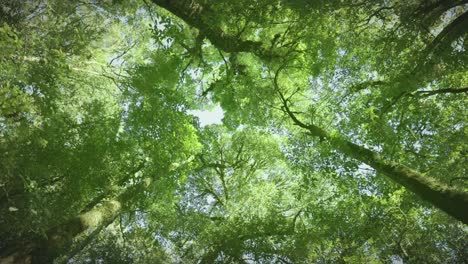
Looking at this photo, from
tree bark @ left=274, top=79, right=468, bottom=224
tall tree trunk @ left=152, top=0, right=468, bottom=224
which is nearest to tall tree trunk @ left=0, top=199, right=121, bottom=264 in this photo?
tall tree trunk @ left=152, top=0, right=468, bottom=224

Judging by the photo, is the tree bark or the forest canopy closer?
the tree bark

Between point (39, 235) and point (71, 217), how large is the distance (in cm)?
112

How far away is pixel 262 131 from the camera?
402 inches

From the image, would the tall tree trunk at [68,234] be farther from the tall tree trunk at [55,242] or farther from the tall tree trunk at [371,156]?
the tall tree trunk at [371,156]

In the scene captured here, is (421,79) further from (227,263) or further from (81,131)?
(81,131)

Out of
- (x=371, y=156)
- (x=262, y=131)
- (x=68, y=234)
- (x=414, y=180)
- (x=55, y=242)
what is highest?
(x=262, y=131)

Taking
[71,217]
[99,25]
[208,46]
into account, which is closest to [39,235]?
[71,217]

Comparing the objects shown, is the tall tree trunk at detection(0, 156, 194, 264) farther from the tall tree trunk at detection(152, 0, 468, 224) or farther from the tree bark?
the tree bark

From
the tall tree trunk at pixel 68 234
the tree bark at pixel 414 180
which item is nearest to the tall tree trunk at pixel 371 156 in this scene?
the tree bark at pixel 414 180

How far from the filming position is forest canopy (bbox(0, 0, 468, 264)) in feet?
19.9

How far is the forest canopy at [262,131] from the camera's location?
19.9ft

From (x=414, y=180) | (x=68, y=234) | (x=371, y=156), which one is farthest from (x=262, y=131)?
(x=68, y=234)

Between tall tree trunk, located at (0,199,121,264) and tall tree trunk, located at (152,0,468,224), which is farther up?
tall tree trunk, located at (152,0,468,224)

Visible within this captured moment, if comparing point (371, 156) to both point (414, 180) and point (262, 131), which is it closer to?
point (414, 180)
